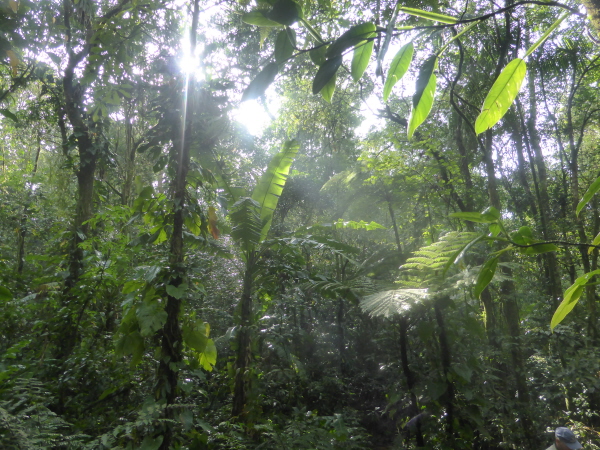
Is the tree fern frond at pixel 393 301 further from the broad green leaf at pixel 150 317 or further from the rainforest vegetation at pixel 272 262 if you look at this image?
the broad green leaf at pixel 150 317

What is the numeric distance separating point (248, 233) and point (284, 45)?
3.06 m

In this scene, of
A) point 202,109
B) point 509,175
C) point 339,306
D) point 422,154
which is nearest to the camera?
point 202,109

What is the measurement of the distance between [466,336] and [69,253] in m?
4.43

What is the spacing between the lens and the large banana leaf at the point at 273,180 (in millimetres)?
3941

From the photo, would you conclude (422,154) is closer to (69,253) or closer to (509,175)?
(69,253)

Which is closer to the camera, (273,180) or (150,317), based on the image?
(150,317)

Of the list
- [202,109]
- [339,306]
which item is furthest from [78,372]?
[339,306]

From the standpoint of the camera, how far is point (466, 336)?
373 cm

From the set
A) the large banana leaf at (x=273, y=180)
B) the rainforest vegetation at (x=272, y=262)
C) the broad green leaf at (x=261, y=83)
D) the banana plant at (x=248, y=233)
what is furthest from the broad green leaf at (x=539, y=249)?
the large banana leaf at (x=273, y=180)

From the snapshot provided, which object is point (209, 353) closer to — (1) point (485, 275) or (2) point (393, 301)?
(2) point (393, 301)

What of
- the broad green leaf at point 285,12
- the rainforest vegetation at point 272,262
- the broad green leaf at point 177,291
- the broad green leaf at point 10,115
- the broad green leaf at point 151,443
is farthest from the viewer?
the broad green leaf at point 177,291

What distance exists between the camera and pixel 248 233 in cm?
352

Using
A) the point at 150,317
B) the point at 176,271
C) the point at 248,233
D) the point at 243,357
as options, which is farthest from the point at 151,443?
the point at 248,233

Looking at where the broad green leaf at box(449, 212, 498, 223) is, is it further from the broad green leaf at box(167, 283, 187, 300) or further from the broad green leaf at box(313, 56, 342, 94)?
the broad green leaf at box(167, 283, 187, 300)
